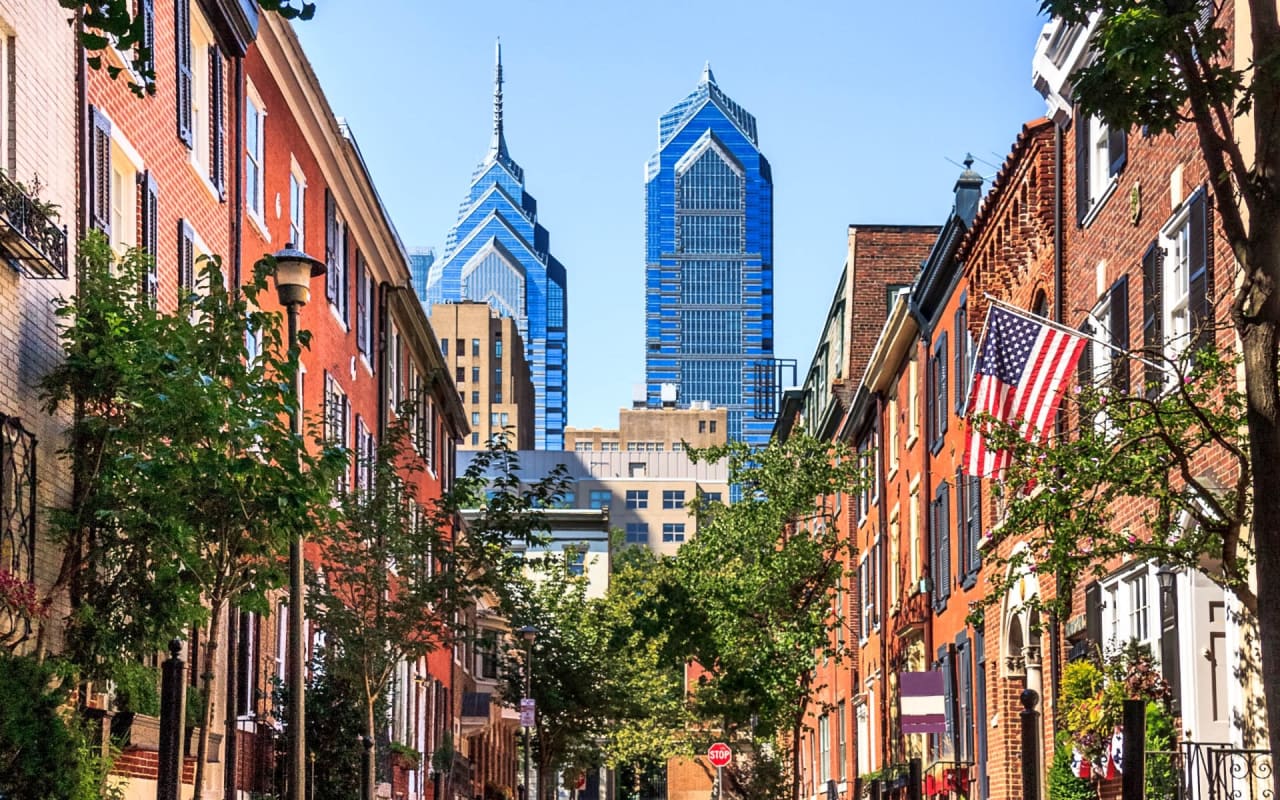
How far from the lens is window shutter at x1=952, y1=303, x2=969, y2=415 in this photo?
33.3m

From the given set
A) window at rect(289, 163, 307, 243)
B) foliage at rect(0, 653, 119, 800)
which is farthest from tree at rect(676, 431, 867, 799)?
foliage at rect(0, 653, 119, 800)

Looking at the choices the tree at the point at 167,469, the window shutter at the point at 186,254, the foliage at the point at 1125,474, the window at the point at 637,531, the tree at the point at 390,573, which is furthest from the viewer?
the window at the point at 637,531

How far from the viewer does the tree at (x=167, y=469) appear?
16.5 metres

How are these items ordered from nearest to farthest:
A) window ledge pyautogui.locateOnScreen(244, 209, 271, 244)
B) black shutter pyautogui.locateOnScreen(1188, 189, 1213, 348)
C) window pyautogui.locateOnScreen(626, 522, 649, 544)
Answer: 1. black shutter pyautogui.locateOnScreen(1188, 189, 1213, 348)
2. window ledge pyautogui.locateOnScreen(244, 209, 271, 244)
3. window pyautogui.locateOnScreen(626, 522, 649, 544)

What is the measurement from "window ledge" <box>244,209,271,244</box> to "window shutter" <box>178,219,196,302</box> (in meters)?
3.43

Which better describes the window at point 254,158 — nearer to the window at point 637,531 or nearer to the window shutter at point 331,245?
the window shutter at point 331,245

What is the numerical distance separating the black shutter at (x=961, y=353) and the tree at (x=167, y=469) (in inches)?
677

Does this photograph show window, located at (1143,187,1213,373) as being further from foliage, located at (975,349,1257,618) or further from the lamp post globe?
the lamp post globe

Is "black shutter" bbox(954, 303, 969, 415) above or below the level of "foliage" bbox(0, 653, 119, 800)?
above

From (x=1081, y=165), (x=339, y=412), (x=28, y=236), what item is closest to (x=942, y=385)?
(x=339, y=412)

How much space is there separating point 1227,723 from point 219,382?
9.89 m

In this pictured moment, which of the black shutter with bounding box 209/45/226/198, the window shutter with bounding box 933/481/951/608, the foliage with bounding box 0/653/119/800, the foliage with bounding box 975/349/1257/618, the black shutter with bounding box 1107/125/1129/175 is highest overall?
the black shutter with bounding box 209/45/226/198

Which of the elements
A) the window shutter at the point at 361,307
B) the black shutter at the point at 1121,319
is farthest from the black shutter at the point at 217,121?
the window shutter at the point at 361,307

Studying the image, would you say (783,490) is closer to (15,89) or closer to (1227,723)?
(1227,723)
